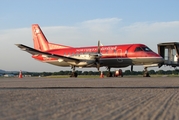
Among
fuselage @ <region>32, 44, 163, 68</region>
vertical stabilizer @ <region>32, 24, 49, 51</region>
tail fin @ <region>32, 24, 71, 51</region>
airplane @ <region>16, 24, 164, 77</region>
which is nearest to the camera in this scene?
fuselage @ <region>32, 44, 163, 68</region>

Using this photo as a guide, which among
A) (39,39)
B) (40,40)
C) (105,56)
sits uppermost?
(39,39)

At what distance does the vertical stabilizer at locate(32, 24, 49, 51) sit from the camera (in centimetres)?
4387

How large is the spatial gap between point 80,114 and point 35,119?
0.87m

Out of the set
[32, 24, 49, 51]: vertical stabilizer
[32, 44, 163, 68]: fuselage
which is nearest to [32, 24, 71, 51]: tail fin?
[32, 24, 49, 51]: vertical stabilizer

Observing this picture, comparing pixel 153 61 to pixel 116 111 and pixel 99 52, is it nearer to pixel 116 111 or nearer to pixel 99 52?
pixel 99 52

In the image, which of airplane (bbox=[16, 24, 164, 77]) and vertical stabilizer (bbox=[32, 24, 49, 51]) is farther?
vertical stabilizer (bbox=[32, 24, 49, 51])

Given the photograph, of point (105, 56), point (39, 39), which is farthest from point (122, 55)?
point (39, 39)

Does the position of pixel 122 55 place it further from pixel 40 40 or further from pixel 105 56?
pixel 40 40

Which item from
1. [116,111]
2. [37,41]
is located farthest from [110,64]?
[116,111]

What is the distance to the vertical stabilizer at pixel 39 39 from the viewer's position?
144 ft

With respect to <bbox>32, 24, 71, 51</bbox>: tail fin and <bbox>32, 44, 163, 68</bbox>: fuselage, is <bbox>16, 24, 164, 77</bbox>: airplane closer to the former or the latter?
<bbox>32, 44, 163, 68</bbox>: fuselage

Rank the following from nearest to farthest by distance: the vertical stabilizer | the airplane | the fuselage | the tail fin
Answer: the fuselage < the airplane < the tail fin < the vertical stabilizer

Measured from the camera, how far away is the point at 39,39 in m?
44.2

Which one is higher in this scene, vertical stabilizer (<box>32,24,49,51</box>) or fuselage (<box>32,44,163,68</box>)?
vertical stabilizer (<box>32,24,49,51</box>)
